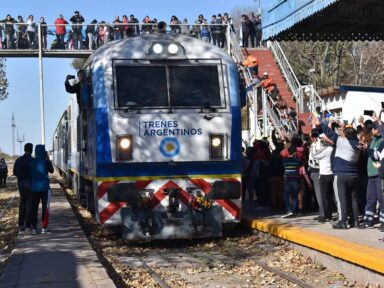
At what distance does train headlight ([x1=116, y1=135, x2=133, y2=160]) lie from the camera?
970cm

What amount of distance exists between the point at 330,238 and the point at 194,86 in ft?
11.1

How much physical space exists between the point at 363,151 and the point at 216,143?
2.37m

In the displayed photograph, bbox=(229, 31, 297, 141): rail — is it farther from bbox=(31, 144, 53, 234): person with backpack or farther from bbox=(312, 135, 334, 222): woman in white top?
bbox=(31, 144, 53, 234): person with backpack

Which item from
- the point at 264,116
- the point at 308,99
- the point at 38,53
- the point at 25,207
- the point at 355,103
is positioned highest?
the point at 38,53

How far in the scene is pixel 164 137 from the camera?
32.4 ft

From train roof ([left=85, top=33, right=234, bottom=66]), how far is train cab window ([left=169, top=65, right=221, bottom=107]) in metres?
0.23

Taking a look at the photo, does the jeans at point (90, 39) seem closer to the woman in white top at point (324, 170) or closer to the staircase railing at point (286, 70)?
the staircase railing at point (286, 70)

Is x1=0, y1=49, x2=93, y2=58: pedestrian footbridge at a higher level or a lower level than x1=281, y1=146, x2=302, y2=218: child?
higher

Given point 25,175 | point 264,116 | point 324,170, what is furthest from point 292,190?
point 264,116

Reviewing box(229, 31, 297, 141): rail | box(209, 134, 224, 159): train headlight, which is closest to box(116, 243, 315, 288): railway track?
box(209, 134, 224, 159): train headlight

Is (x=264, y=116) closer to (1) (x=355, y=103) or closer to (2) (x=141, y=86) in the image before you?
(1) (x=355, y=103)

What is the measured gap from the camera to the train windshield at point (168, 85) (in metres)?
9.98

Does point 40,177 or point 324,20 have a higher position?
point 324,20

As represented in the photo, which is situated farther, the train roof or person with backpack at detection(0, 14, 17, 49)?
person with backpack at detection(0, 14, 17, 49)
